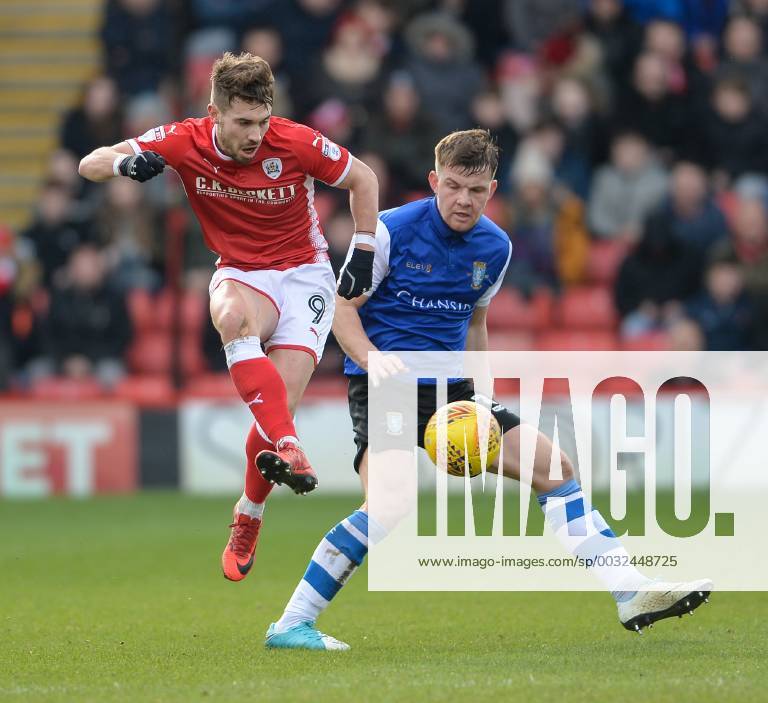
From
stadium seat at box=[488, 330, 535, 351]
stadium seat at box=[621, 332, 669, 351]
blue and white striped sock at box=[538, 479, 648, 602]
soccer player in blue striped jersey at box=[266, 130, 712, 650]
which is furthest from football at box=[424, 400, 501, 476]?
stadium seat at box=[621, 332, 669, 351]

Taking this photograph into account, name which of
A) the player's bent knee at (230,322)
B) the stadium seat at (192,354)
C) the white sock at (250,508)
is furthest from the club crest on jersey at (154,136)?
the stadium seat at (192,354)

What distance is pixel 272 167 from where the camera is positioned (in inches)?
289

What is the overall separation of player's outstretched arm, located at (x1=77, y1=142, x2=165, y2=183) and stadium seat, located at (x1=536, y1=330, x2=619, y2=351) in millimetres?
8382

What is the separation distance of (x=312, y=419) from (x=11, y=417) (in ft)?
9.35

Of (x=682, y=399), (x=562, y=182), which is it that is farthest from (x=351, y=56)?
(x=682, y=399)

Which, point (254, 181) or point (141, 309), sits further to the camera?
point (141, 309)

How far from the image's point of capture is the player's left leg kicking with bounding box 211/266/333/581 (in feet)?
23.1

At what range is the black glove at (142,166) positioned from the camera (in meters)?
6.74

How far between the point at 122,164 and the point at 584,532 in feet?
8.69

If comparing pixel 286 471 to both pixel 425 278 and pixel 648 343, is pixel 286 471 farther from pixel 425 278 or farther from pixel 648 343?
pixel 648 343

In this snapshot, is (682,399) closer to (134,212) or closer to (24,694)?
(134,212)

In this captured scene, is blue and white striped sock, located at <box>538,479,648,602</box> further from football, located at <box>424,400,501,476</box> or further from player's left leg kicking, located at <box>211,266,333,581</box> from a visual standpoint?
player's left leg kicking, located at <box>211,266,333,581</box>

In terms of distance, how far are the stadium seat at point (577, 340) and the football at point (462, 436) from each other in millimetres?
8143

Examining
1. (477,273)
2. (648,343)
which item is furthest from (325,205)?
(477,273)
